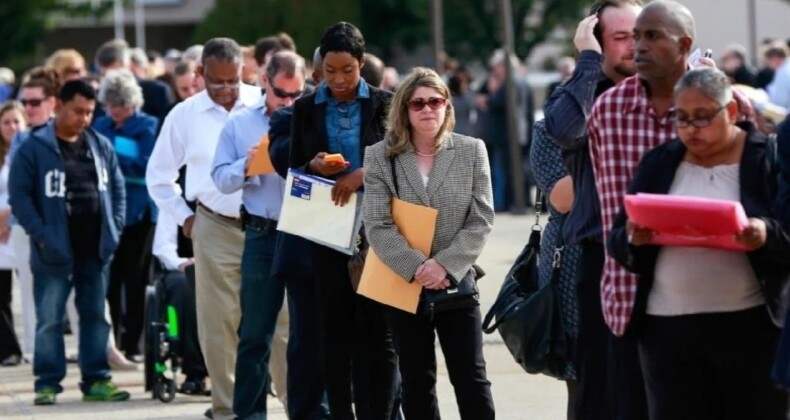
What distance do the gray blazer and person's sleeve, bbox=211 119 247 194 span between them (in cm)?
137

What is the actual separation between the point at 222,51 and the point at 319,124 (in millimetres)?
1525

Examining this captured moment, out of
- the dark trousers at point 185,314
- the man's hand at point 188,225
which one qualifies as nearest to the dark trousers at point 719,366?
the man's hand at point 188,225

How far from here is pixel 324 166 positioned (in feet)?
26.4

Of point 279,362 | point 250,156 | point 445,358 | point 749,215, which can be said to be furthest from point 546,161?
point 279,362

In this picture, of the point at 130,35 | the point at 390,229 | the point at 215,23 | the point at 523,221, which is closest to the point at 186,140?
the point at 390,229

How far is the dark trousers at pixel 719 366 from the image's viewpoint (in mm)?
5785

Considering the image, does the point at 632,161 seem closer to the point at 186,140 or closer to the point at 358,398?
the point at 358,398

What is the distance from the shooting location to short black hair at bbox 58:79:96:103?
35.4ft

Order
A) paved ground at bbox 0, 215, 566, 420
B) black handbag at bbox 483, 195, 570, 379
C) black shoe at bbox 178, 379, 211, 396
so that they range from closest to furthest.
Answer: black handbag at bbox 483, 195, 570, 379 < paved ground at bbox 0, 215, 566, 420 < black shoe at bbox 178, 379, 211, 396

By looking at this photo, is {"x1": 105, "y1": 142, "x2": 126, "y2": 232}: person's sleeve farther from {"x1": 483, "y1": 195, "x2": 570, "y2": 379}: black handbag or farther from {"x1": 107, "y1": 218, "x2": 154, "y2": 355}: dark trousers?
{"x1": 483, "y1": 195, "x2": 570, "y2": 379}: black handbag

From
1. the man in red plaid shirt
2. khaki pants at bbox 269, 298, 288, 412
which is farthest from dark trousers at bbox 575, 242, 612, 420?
khaki pants at bbox 269, 298, 288, 412

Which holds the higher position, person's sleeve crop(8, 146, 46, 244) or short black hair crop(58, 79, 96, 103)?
short black hair crop(58, 79, 96, 103)

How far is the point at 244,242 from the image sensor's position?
9391 millimetres

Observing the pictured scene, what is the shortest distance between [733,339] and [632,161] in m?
0.77
